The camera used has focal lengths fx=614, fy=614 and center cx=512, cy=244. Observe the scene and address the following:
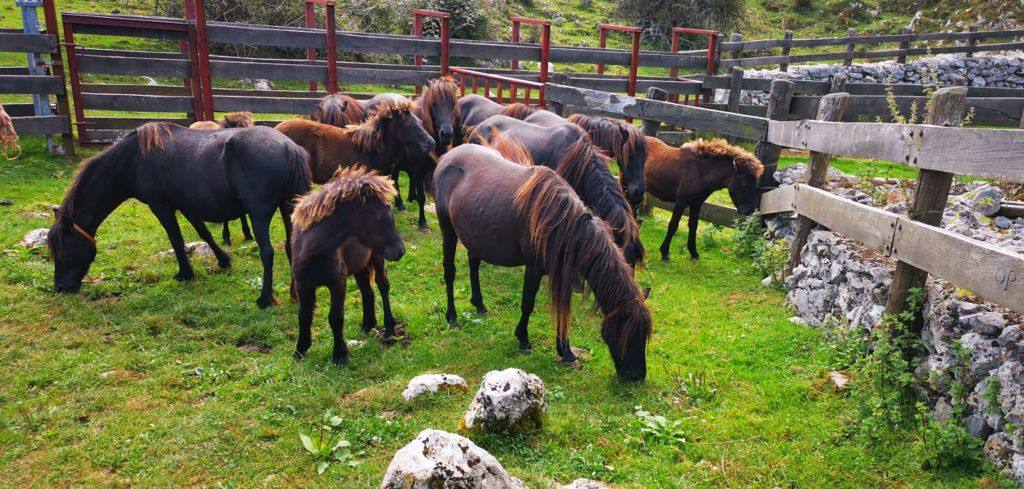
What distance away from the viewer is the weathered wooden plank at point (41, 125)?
9394 millimetres

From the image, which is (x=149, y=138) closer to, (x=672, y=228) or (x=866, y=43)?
(x=672, y=228)

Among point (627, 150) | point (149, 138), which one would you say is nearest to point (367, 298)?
point (149, 138)

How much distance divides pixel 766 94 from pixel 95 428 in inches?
719

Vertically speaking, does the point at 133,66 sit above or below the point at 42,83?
above

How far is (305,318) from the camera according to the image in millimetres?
5215

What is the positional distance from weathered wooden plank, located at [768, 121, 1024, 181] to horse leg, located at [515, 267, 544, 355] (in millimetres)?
2934

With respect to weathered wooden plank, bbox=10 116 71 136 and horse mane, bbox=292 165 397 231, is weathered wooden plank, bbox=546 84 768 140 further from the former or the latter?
weathered wooden plank, bbox=10 116 71 136

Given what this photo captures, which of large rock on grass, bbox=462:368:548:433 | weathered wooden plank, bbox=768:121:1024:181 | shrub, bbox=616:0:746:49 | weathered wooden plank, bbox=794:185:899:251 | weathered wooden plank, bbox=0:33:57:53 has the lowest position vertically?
large rock on grass, bbox=462:368:548:433

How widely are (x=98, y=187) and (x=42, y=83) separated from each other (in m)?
4.77

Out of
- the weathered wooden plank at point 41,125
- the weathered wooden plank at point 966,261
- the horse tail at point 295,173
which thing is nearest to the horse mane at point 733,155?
the weathered wooden plank at point 966,261

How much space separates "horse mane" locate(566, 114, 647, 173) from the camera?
7.94 meters

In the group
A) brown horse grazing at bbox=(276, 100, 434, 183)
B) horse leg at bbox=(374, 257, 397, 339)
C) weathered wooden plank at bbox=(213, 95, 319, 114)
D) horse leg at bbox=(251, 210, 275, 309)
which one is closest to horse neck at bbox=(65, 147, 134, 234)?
horse leg at bbox=(251, 210, 275, 309)

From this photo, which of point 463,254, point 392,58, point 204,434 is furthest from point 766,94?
point 204,434

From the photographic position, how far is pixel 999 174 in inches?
146
